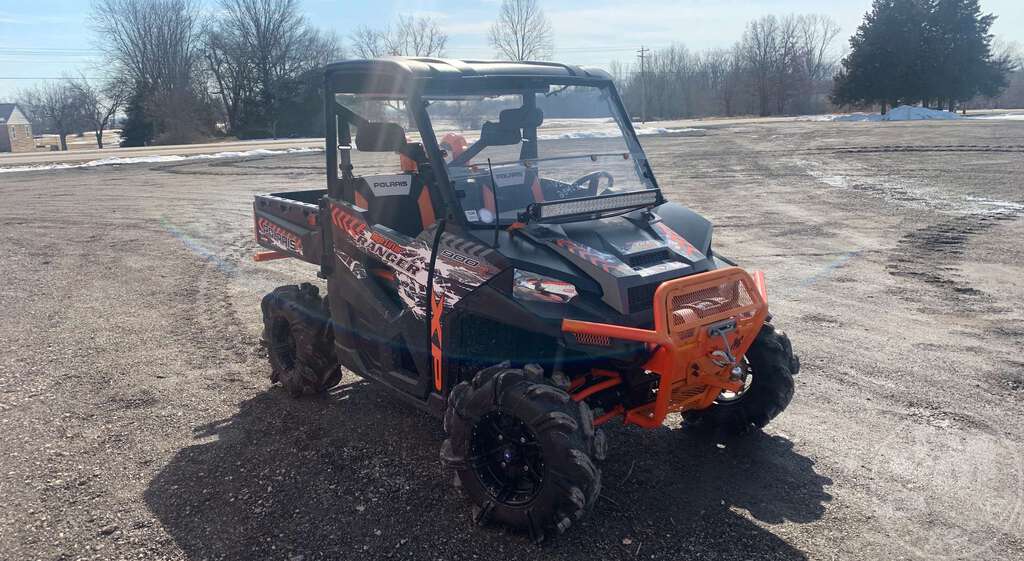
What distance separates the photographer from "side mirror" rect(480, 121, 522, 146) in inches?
183

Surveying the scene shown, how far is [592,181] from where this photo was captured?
15.8 ft

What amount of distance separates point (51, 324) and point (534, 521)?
6.25 meters

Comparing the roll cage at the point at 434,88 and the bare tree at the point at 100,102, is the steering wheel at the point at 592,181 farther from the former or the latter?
the bare tree at the point at 100,102

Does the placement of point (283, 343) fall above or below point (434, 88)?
below

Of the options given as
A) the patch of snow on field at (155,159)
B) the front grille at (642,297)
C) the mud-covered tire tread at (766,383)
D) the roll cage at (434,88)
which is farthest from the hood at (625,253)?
the patch of snow on field at (155,159)

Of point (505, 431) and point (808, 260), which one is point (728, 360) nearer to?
point (505, 431)

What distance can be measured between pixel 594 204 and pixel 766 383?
1503 mm

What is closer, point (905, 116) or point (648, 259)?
point (648, 259)

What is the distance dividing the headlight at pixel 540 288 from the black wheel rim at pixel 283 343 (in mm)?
2623

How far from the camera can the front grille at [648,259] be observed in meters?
3.97

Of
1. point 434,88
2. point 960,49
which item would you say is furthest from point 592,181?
point 960,49

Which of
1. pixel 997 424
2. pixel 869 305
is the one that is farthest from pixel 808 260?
pixel 997 424

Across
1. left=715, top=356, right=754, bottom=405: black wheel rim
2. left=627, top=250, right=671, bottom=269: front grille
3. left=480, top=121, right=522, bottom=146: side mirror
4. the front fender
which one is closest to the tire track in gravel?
left=715, top=356, right=754, bottom=405: black wheel rim

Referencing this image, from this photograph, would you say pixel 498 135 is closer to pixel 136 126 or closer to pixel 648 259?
pixel 648 259
